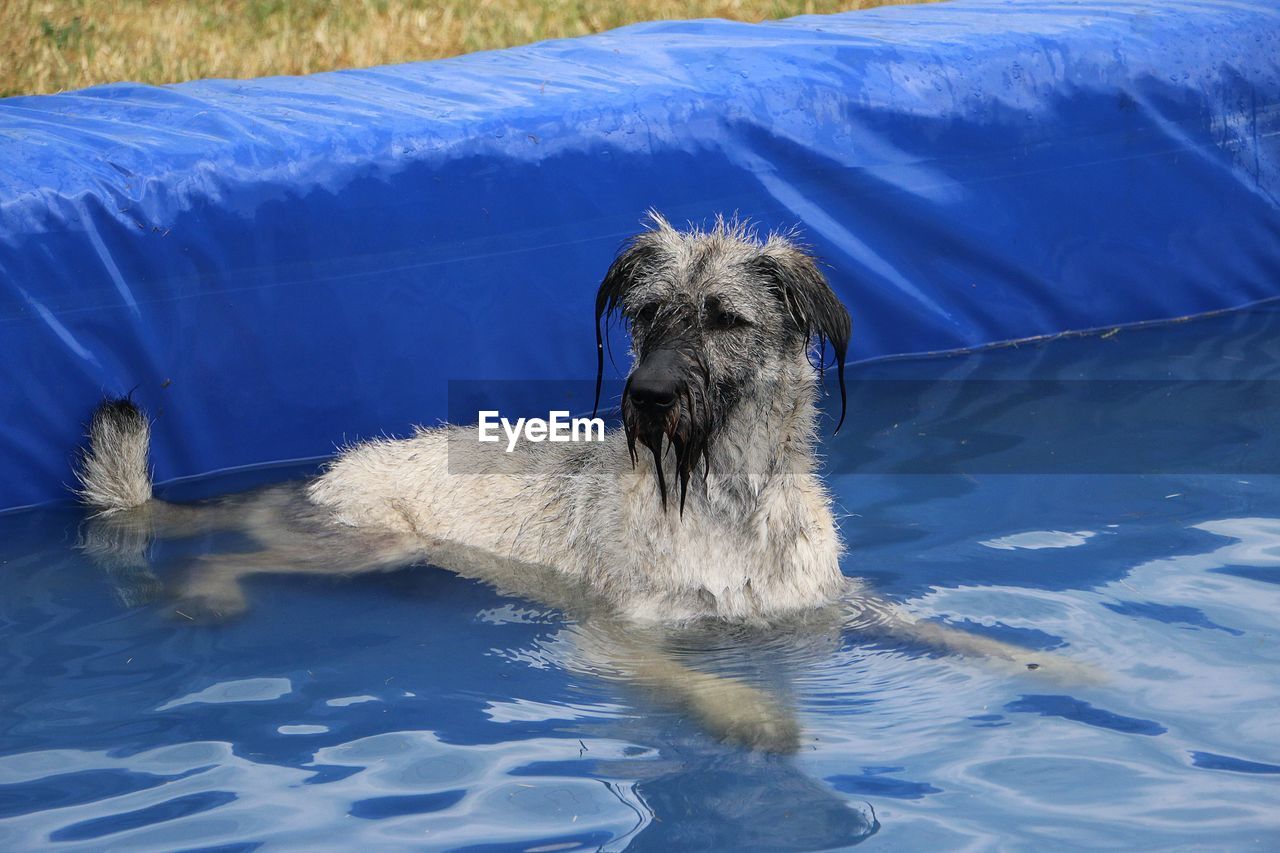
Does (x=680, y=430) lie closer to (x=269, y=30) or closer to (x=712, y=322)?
(x=712, y=322)

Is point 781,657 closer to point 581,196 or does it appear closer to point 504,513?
point 504,513

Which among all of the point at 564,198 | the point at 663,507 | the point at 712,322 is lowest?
the point at 663,507

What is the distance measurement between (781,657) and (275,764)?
1.77m

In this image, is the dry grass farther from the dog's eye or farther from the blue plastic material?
the dog's eye

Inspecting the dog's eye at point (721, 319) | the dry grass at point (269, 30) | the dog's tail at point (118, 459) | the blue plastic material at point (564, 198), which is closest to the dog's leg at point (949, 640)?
the dog's eye at point (721, 319)

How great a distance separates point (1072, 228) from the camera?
27.5 ft

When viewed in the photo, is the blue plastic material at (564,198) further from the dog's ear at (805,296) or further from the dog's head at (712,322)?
the dog's ear at (805,296)

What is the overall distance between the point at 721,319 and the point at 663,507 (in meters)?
A: 0.74

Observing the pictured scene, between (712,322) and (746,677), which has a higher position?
(712,322)

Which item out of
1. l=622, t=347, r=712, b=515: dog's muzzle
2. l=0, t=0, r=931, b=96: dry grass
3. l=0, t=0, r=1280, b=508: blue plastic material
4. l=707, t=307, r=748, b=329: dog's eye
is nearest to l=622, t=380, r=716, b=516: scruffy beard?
l=622, t=347, r=712, b=515: dog's muzzle

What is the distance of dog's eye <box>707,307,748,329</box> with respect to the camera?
4824mm

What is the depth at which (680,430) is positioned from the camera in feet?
15.6

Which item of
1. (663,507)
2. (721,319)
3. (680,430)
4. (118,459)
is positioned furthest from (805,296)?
(118,459)

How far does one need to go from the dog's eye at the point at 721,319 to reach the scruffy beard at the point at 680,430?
0.26 metres
